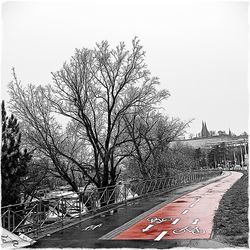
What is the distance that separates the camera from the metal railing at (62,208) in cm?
947

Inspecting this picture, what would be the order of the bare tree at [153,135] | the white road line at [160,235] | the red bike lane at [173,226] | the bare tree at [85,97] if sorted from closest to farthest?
the white road line at [160,235]
the red bike lane at [173,226]
the bare tree at [85,97]
the bare tree at [153,135]

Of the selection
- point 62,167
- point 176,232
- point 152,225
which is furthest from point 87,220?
point 62,167

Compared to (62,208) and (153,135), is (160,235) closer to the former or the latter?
(62,208)

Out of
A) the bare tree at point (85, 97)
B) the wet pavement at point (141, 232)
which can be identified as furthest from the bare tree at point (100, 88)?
the wet pavement at point (141, 232)

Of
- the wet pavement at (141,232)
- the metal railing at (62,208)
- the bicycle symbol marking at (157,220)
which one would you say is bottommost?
the wet pavement at (141,232)

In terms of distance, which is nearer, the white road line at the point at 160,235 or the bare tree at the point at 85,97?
the white road line at the point at 160,235

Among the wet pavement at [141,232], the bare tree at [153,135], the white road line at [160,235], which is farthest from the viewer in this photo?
the bare tree at [153,135]

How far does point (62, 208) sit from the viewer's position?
11531mm

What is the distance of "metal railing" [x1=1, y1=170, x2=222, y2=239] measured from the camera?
31.1ft

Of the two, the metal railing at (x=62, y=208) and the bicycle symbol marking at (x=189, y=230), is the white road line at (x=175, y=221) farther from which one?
the metal railing at (x=62, y=208)

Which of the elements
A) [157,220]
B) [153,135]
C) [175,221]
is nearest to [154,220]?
[157,220]

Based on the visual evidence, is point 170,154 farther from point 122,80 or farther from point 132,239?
point 132,239

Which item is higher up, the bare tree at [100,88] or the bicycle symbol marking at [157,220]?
the bare tree at [100,88]

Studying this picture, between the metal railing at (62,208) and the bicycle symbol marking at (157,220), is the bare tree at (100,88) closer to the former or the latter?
the metal railing at (62,208)
